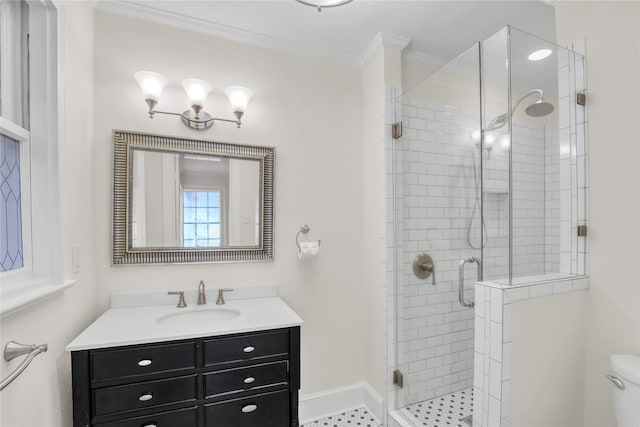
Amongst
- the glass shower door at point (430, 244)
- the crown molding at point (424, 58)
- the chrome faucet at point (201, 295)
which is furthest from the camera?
the crown molding at point (424, 58)

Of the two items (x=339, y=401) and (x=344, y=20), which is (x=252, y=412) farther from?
(x=344, y=20)

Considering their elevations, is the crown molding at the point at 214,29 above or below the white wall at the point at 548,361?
above

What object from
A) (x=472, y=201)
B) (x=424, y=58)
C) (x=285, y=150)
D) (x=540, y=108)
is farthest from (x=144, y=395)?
(x=424, y=58)

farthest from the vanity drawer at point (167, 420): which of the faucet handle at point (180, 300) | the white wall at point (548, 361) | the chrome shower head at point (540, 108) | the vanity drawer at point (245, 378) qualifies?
the chrome shower head at point (540, 108)

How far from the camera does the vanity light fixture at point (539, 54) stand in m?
1.55

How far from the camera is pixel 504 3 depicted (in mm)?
1709

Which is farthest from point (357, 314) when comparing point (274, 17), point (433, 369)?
point (274, 17)

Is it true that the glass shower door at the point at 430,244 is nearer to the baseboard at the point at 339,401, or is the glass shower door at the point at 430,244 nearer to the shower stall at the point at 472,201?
the shower stall at the point at 472,201

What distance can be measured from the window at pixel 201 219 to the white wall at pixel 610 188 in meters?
2.09

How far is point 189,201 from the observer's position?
181 cm

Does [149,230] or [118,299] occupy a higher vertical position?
[149,230]

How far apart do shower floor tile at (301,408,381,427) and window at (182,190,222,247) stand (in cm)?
143

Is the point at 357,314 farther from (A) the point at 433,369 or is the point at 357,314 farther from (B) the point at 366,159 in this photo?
(B) the point at 366,159

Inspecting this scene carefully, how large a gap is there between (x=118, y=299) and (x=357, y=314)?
1.58 metres
